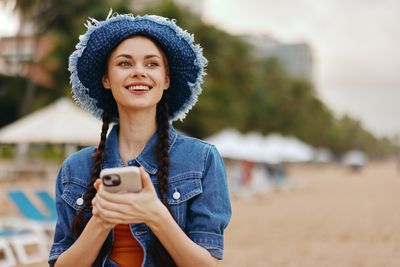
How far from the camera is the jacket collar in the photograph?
1.72 meters

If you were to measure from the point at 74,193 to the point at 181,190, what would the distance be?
307mm

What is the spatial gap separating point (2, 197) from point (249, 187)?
9164 millimetres

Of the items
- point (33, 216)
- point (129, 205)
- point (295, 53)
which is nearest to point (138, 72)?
point (129, 205)

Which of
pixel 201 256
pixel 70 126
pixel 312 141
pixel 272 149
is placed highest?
pixel 312 141

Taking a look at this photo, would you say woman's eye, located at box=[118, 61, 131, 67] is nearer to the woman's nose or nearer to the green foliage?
the woman's nose

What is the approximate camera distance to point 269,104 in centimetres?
5456

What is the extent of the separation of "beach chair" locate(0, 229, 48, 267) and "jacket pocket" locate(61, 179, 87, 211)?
497 centimetres

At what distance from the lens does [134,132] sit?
5.86 ft

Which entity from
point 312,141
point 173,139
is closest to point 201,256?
point 173,139

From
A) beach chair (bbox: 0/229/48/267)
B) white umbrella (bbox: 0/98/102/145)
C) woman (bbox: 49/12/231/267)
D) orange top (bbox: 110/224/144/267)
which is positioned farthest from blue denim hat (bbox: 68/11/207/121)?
white umbrella (bbox: 0/98/102/145)

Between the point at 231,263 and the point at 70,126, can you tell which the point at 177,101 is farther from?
the point at 70,126

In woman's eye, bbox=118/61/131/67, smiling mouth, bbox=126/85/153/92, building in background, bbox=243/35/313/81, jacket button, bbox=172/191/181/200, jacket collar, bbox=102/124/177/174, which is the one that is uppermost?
building in background, bbox=243/35/313/81

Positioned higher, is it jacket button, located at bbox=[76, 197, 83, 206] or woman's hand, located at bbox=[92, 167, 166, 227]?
jacket button, located at bbox=[76, 197, 83, 206]

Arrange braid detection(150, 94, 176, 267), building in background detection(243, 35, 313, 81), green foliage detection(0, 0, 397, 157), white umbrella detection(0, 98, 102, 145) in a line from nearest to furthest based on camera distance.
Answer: braid detection(150, 94, 176, 267)
white umbrella detection(0, 98, 102, 145)
green foliage detection(0, 0, 397, 157)
building in background detection(243, 35, 313, 81)
